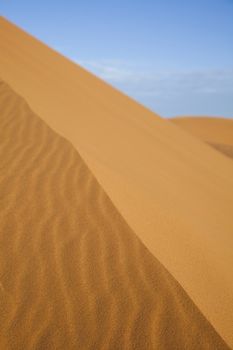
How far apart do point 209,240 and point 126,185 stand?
1167mm

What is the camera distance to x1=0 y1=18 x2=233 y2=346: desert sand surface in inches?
119

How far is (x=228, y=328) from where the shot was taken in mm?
2449

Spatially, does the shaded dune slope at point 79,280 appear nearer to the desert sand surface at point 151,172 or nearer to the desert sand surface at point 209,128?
the desert sand surface at point 151,172

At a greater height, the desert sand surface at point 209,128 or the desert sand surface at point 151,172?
the desert sand surface at point 209,128

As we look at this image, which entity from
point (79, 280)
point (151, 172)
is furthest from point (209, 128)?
point (79, 280)

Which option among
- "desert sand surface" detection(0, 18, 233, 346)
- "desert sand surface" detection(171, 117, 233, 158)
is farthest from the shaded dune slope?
"desert sand surface" detection(171, 117, 233, 158)

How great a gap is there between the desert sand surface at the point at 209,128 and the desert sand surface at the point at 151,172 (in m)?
12.8

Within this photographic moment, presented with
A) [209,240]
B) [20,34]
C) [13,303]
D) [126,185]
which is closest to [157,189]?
[126,185]

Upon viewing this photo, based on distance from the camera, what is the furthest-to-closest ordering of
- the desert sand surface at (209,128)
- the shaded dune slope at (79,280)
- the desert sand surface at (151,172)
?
the desert sand surface at (209,128), the desert sand surface at (151,172), the shaded dune slope at (79,280)

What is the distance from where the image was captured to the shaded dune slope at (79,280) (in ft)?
7.49

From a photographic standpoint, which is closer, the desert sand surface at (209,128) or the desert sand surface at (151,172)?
the desert sand surface at (151,172)

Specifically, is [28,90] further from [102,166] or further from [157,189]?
[157,189]

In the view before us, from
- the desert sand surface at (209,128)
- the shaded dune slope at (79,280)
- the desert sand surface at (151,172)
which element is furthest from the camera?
the desert sand surface at (209,128)

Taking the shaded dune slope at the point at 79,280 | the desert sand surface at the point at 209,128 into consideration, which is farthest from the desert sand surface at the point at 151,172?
the desert sand surface at the point at 209,128
